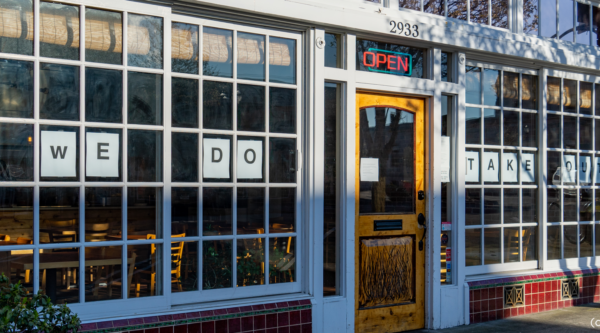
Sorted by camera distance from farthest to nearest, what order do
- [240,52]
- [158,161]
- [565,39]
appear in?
[565,39] < [240,52] < [158,161]

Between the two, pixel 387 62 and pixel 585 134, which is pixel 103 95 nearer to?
Result: pixel 387 62

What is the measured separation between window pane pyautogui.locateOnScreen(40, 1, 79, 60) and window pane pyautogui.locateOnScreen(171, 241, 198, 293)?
5.75ft

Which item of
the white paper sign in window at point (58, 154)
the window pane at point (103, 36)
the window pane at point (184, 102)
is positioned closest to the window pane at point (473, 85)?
the window pane at point (184, 102)

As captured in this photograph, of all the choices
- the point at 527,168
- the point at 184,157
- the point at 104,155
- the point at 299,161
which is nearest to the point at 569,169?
the point at 527,168

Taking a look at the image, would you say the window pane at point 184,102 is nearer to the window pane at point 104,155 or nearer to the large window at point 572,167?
the window pane at point 104,155

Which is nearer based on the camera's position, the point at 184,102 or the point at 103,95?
the point at 103,95

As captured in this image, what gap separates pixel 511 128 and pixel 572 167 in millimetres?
1251

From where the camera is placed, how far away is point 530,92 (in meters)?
7.11

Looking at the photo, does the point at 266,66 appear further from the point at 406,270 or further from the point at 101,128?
the point at 406,270

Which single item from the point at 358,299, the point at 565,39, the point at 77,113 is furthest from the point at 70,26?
the point at 565,39

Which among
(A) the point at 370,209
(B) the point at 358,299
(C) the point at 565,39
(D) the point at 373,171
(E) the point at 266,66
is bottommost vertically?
(B) the point at 358,299

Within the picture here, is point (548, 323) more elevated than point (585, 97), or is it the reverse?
point (585, 97)

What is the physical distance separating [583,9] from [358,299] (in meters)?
5.10

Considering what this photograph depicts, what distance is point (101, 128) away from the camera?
14.3 ft
